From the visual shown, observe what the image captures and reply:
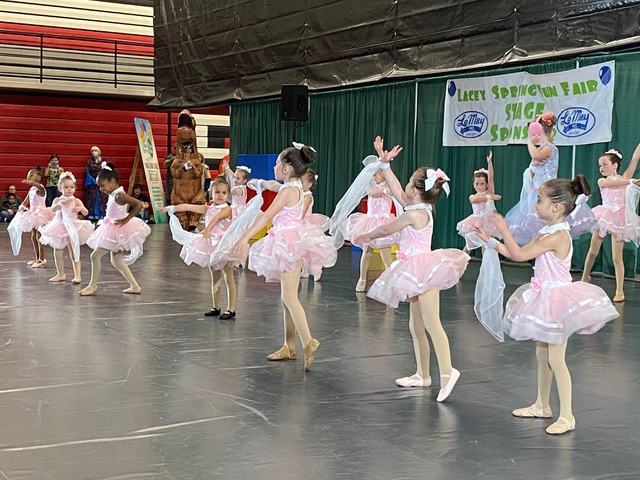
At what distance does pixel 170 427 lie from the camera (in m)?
4.21

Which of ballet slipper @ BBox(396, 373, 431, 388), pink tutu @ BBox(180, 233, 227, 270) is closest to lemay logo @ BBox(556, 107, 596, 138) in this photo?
pink tutu @ BBox(180, 233, 227, 270)

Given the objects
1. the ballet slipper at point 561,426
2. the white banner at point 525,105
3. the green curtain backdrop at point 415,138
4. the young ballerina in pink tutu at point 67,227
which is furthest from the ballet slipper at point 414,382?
the white banner at point 525,105

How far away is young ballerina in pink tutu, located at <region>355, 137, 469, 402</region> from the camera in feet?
16.0

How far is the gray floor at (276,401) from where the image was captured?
12.3 feet

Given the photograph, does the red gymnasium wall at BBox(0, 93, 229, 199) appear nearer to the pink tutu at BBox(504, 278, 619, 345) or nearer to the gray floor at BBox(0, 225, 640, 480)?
the gray floor at BBox(0, 225, 640, 480)

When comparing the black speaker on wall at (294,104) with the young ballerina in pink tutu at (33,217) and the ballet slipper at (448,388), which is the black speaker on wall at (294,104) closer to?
the young ballerina in pink tutu at (33,217)

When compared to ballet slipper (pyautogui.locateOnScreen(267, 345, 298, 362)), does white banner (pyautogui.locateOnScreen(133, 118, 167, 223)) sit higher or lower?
higher

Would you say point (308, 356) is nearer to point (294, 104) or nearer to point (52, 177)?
point (294, 104)

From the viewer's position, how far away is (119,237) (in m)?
8.37

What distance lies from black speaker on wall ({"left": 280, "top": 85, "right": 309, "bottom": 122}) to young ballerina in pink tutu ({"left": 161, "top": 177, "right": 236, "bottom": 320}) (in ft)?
21.9

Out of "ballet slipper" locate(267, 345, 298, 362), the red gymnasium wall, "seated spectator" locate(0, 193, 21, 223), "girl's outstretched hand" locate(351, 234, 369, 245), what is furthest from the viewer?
the red gymnasium wall

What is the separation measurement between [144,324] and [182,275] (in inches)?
125

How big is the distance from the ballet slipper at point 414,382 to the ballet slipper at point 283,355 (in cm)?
91

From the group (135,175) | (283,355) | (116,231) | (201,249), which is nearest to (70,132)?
(135,175)
